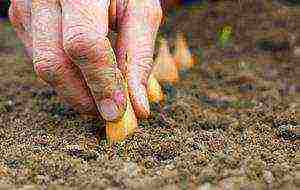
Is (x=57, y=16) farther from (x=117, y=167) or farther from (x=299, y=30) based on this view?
(x=299, y=30)

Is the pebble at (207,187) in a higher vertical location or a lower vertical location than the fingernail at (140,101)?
lower

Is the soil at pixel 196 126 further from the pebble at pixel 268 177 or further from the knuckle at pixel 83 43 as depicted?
the knuckle at pixel 83 43

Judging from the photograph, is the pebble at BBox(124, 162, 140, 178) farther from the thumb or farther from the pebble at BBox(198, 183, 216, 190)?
the thumb

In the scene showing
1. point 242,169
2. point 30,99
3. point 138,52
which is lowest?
point 30,99

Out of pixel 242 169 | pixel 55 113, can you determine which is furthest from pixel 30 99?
pixel 242 169

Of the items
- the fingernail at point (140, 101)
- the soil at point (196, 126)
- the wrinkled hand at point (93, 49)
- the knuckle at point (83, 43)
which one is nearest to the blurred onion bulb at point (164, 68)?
the soil at point (196, 126)

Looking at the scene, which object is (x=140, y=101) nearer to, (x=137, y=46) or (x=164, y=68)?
(x=137, y=46)
